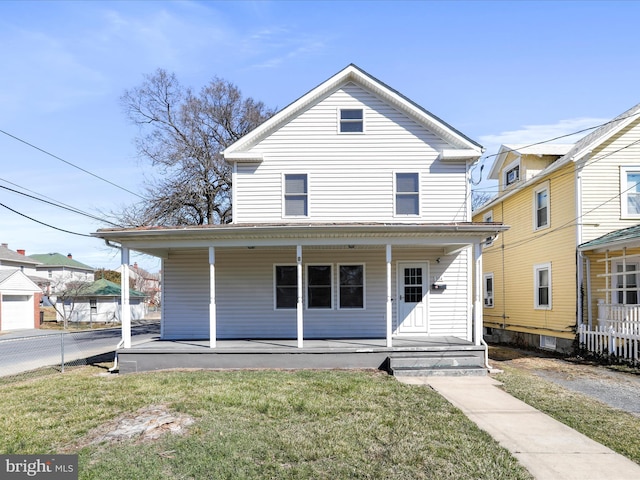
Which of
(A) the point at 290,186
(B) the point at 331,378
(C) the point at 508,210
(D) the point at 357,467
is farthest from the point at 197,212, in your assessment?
(D) the point at 357,467

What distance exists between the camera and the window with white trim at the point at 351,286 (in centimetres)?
1349

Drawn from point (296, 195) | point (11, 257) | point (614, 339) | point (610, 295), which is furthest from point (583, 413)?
point (11, 257)

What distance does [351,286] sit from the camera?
13516mm

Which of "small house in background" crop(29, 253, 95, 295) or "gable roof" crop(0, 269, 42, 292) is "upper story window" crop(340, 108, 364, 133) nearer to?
"gable roof" crop(0, 269, 42, 292)

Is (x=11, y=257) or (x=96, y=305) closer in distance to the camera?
(x=96, y=305)

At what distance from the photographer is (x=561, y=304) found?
14.8m

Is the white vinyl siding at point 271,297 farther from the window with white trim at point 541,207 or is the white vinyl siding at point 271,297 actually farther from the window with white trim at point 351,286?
the window with white trim at point 541,207

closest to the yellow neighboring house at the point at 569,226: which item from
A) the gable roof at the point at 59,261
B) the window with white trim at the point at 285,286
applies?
the window with white trim at the point at 285,286

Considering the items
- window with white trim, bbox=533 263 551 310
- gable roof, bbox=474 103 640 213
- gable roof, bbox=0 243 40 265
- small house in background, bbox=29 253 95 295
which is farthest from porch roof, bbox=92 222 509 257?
small house in background, bbox=29 253 95 295

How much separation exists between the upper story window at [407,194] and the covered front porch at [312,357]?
388 centimetres

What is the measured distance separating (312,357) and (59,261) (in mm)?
60013

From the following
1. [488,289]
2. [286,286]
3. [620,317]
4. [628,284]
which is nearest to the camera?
[620,317]

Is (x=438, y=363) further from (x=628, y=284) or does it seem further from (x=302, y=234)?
(x=628, y=284)

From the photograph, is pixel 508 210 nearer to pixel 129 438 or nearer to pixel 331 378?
pixel 331 378
